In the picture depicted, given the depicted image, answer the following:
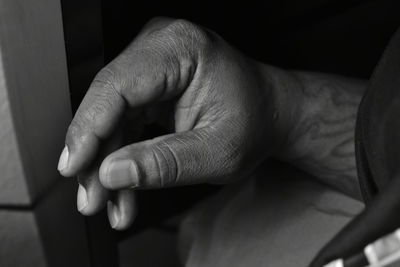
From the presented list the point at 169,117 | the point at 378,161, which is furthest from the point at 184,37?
the point at 378,161

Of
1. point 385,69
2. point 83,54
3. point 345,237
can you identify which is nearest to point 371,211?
point 345,237

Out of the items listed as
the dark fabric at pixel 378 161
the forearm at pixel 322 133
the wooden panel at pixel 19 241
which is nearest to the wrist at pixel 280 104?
the forearm at pixel 322 133

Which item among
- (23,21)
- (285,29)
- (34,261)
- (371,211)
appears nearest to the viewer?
(371,211)

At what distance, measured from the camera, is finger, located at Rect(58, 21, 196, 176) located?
0.46 m

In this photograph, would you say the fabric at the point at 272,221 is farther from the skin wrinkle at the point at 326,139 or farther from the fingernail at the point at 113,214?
the fingernail at the point at 113,214

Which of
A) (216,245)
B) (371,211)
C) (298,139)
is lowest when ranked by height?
(216,245)

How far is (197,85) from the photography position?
1.77 ft

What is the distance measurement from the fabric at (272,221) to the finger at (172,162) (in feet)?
0.40

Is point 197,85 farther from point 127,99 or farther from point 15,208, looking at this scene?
point 15,208

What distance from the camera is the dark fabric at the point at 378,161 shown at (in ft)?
1.17

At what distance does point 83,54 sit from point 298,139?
0.25 m

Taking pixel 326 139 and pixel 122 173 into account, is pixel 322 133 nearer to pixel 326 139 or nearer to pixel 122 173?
pixel 326 139

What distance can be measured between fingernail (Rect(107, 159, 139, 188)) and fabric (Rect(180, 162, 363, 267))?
0.21m

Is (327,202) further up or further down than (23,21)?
further down
